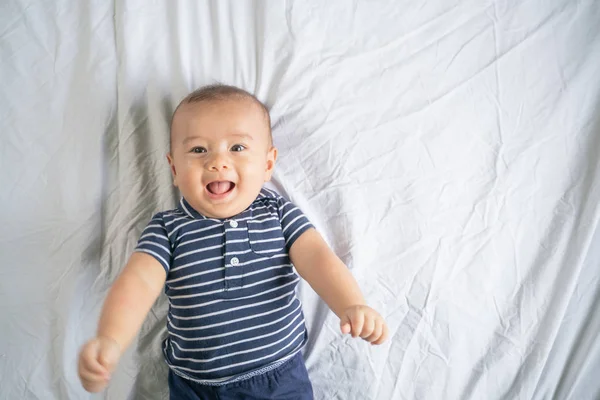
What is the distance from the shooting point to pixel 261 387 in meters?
0.79

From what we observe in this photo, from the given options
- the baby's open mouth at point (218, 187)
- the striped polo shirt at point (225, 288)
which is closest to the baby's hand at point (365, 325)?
the striped polo shirt at point (225, 288)

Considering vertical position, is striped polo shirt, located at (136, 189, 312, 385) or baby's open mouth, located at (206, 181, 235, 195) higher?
baby's open mouth, located at (206, 181, 235, 195)

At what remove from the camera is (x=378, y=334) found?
2.22 ft

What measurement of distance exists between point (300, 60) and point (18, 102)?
537mm

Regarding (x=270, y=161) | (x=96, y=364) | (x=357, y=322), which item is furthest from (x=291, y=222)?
(x=96, y=364)

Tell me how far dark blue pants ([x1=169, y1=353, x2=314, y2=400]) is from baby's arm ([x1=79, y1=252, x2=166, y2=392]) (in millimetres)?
181

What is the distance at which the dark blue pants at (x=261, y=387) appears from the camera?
2.59ft

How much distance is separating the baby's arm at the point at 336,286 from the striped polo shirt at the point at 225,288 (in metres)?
0.03

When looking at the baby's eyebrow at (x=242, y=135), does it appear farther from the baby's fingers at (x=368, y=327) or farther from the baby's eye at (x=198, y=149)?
the baby's fingers at (x=368, y=327)

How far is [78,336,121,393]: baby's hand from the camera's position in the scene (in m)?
0.59

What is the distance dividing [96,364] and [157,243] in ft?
0.77

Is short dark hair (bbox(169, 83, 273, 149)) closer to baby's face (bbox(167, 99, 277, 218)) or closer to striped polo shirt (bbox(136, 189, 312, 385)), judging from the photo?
baby's face (bbox(167, 99, 277, 218))

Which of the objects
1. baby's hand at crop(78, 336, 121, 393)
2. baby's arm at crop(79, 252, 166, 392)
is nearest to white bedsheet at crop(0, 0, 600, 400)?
baby's arm at crop(79, 252, 166, 392)

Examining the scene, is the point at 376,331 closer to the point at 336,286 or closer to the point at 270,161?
the point at 336,286
